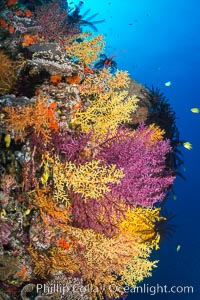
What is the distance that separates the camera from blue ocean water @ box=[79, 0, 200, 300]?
26594mm

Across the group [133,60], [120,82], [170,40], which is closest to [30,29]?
→ [120,82]

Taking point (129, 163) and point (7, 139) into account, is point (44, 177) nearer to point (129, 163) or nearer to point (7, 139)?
point (7, 139)

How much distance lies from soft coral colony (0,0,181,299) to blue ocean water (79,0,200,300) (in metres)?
18.0

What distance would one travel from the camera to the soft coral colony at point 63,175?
414 centimetres

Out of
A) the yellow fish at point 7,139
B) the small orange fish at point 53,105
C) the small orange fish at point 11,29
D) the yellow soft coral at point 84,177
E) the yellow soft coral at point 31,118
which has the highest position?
the small orange fish at point 11,29

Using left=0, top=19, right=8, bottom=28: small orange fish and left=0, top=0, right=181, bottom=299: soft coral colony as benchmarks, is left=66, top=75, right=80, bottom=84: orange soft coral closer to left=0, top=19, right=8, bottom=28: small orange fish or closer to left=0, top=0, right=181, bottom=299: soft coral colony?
left=0, top=0, right=181, bottom=299: soft coral colony

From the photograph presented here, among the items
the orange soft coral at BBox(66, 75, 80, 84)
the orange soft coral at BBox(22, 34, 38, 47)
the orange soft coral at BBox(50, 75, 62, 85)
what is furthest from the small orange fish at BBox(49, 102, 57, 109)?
the orange soft coral at BBox(22, 34, 38, 47)

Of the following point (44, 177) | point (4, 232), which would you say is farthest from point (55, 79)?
point (4, 232)

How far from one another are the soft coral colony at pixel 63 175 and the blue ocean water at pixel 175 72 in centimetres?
1799

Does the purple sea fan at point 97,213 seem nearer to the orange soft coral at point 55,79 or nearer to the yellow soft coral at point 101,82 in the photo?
the orange soft coral at point 55,79

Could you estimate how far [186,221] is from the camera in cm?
3625

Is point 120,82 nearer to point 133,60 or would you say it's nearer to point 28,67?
point 28,67

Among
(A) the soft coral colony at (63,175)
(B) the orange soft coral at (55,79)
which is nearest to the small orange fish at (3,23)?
(A) the soft coral colony at (63,175)

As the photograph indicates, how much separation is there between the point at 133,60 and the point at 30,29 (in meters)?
119
